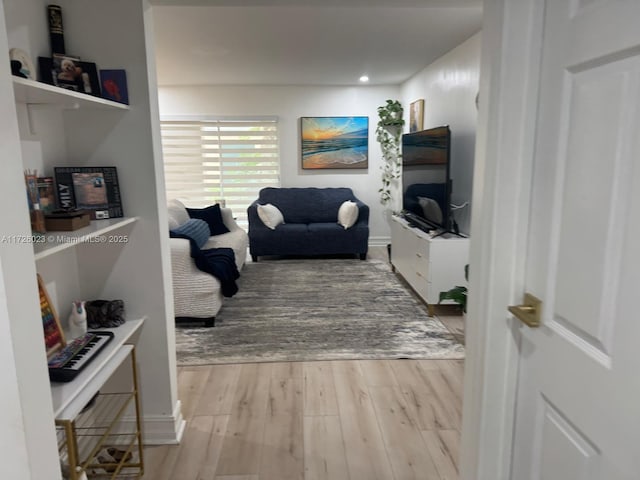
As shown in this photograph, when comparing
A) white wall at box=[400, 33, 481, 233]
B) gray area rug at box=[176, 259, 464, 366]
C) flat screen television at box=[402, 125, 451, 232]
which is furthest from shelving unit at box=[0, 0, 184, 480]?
white wall at box=[400, 33, 481, 233]

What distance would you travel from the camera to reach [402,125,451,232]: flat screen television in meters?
3.69

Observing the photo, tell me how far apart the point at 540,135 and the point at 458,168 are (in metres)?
3.04

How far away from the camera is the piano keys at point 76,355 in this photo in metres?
1.50

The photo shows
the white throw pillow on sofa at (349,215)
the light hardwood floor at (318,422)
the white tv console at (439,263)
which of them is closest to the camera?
the light hardwood floor at (318,422)

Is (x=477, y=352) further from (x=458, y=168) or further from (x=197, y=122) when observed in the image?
(x=197, y=122)

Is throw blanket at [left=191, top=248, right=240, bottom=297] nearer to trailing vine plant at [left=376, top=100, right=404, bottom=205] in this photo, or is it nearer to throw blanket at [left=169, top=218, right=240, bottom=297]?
throw blanket at [left=169, top=218, right=240, bottom=297]

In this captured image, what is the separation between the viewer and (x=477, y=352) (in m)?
1.37

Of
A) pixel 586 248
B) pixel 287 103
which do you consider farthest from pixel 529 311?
pixel 287 103

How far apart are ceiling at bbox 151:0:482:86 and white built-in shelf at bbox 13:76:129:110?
2.02 ft

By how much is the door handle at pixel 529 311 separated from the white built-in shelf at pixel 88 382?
1.34m

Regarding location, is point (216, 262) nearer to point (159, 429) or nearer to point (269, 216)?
point (159, 429)

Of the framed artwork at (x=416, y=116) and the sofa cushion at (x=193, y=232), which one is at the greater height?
the framed artwork at (x=416, y=116)

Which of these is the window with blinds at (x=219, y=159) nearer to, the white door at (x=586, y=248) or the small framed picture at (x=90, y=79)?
the small framed picture at (x=90, y=79)

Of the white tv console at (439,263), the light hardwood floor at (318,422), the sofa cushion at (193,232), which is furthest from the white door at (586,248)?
the sofa cushion at (193,232)
